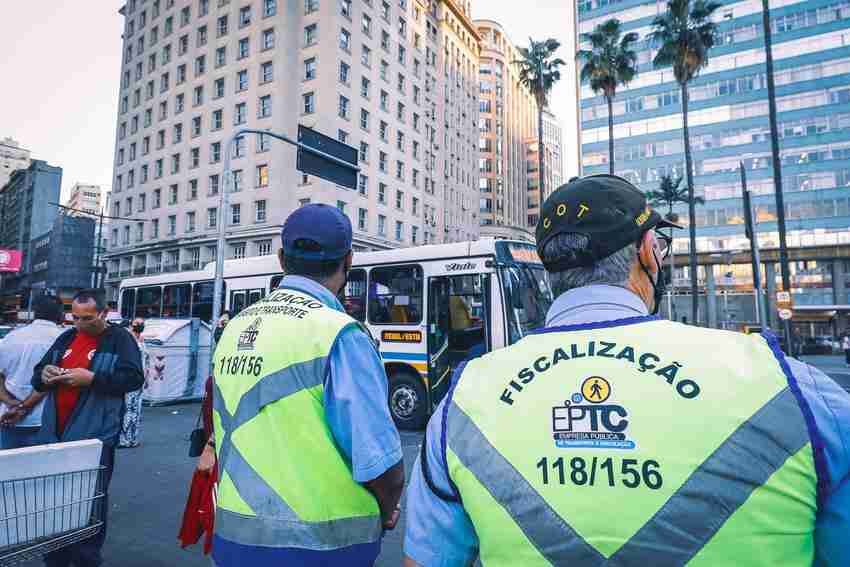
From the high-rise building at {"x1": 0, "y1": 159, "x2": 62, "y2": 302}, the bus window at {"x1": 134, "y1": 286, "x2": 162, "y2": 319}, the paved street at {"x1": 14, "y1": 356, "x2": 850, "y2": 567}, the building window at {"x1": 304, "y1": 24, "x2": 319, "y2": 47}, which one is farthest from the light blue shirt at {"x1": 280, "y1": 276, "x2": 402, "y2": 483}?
the high-rise building at {"x1": 0, "y1": 159, "x2": 62, "y2": 302}

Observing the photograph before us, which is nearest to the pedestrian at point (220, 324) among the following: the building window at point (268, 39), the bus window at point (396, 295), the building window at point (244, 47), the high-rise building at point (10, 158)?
the bus window at point (396, 295)

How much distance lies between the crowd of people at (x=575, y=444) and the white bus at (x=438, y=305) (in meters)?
7.08

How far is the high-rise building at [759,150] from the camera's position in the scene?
4731cm

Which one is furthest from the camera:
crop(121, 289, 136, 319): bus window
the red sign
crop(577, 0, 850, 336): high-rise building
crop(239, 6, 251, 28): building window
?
crop(577, 0, 850, 336): high-rise building

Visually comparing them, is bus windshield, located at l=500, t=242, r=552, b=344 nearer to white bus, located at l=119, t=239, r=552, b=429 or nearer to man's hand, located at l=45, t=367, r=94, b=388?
white bus, located at l=119, t=239, r=552, b=429

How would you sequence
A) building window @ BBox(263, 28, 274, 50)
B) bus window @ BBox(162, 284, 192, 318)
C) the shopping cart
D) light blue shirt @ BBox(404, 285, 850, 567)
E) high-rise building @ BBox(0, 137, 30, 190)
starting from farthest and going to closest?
high-rise building @ BBox(0, 137, 30, 190), building window @ BBox(263, 28, 274, 50), bus window @ BBox(162, 284, 192, 318), the shopping cart, light blue shirt @ BBox(404, 285, 850, 567)

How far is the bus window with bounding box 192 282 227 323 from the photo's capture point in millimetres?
14883

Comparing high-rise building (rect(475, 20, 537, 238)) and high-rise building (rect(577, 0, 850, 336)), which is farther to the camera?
high-rise building (rect(475, 20, 537, 238))

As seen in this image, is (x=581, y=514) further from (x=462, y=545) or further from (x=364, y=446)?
(x=364, y=446)

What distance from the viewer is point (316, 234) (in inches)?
90.1

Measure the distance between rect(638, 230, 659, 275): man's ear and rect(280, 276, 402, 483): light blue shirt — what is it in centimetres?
98

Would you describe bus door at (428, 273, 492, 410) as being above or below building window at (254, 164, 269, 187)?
below

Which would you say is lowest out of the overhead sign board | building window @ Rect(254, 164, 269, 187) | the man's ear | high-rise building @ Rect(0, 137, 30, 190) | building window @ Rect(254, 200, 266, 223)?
the man's ear

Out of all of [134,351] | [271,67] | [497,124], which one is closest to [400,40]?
[271,67]
